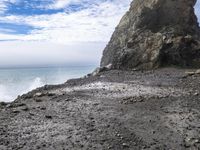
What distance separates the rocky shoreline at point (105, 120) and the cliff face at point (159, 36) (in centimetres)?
1222

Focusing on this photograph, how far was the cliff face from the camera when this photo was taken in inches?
1109

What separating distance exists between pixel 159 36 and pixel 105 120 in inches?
769

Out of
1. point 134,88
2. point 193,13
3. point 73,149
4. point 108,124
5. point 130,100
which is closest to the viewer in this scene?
point 73,149

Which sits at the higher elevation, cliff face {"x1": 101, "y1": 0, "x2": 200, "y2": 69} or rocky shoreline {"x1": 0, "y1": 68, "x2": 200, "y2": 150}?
cliff face {"x1": 101, "y1": 0, "x2": 200, "y2": 69}

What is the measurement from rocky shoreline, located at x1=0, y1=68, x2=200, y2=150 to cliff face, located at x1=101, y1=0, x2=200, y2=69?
40.1ft

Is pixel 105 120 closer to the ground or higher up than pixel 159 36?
closer to the ground

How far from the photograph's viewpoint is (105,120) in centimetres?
1097

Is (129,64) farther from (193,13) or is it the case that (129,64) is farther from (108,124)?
(108,124)

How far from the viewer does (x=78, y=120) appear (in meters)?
11.1

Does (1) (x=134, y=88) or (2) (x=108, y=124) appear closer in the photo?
(2) (x=108, y=124)

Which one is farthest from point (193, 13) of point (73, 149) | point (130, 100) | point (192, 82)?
point (73, 149)

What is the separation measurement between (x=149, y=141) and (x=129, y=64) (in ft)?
66.7

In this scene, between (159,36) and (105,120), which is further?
(159,36)

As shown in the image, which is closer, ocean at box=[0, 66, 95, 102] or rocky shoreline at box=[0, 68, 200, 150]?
rocky shoreline at box=[0, 68, 200, 150]
